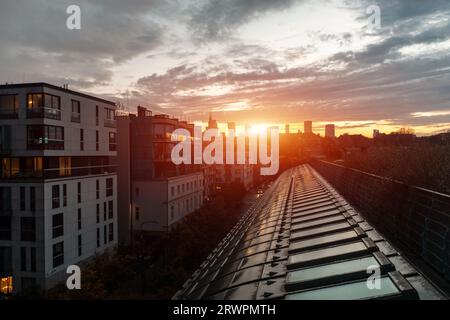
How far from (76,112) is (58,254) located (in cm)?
834

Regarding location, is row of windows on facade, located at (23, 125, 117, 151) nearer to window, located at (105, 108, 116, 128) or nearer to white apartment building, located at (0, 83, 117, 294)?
white apartment building, located at (0, 83, 117, 294)

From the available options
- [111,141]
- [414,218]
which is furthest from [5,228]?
[414,218]

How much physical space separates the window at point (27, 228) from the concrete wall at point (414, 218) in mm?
16134

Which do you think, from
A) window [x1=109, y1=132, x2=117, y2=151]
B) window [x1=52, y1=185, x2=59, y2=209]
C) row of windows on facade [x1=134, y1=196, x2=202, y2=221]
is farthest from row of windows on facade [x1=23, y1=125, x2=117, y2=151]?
row of windows on facade [x1=134, y1=196, x2=202, y2=221]

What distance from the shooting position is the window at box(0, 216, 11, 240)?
1864 centimetres

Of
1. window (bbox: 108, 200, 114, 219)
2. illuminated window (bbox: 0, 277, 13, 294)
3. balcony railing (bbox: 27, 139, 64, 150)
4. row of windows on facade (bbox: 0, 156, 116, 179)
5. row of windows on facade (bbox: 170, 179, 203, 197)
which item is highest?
balcony railing (bbox: 27, 139, 64, 150)

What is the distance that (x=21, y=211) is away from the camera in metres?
18.2

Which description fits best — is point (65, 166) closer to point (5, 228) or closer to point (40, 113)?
point (40, 113)

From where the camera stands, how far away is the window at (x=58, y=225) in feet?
62.1

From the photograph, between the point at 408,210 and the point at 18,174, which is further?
the point at 18,174

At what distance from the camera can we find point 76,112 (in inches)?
861
